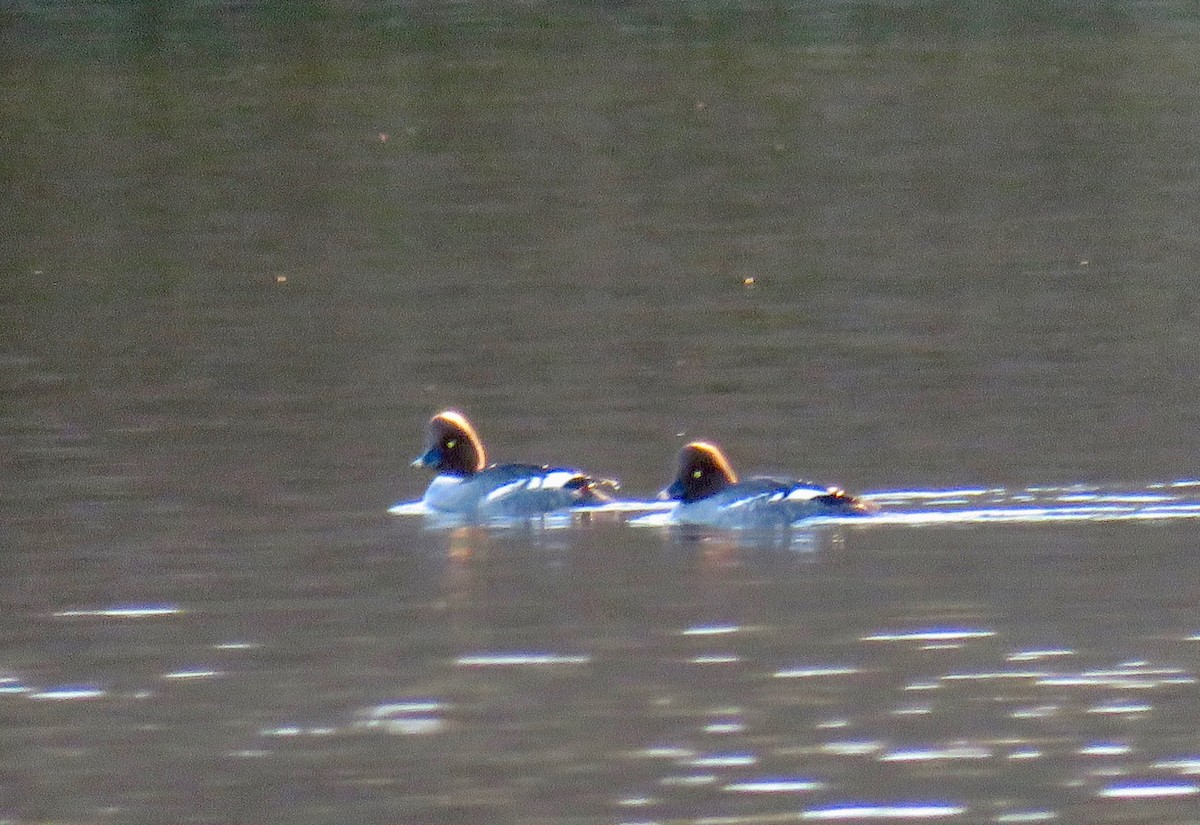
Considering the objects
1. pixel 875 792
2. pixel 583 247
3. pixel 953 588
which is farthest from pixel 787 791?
pixel 583 247

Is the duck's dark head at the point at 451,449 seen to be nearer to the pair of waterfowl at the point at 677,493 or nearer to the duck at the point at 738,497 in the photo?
the pair of waterfowl at the point at 677,493

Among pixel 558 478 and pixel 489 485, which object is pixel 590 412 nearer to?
pixel 489 485

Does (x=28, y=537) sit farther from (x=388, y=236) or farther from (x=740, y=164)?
(x=740, y=164)

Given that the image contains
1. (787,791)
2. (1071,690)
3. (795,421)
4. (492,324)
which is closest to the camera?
(787,791)

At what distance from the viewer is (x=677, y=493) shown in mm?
14477

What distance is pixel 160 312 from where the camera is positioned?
70.0 ft

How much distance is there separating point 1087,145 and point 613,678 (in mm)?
19735

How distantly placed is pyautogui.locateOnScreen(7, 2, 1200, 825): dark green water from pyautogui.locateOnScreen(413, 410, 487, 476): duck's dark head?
0.26m

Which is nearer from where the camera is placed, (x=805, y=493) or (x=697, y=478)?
(x=805, y=493)

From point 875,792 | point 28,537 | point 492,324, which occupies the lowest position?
point 875,792

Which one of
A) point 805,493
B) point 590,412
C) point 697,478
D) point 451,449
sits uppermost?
point 590,412

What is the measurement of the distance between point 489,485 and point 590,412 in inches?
96.7

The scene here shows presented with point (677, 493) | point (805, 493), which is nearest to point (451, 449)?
point (677, 493)

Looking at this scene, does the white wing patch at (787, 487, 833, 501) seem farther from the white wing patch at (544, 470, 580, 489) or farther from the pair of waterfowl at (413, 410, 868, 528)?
the white wing patch at (544, 470, 580, 489)
